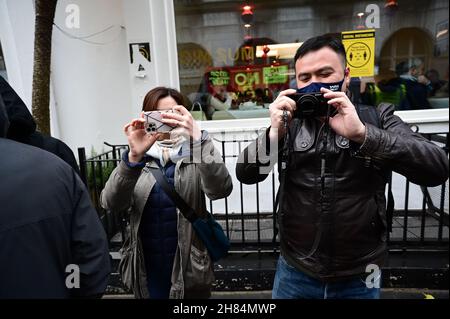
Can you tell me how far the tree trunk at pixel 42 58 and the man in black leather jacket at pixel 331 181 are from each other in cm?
310

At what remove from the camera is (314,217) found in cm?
158

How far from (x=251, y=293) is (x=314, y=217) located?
6.85 ft

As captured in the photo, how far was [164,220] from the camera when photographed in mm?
1919

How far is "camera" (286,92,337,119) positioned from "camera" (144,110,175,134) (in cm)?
67

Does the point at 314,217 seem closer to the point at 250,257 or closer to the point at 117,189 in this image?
the point at 117,189

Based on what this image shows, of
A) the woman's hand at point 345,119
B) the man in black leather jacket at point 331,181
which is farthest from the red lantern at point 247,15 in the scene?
the woman's hand at point 345,119

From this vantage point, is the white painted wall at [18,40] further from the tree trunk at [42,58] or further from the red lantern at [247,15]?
the red lantern at [247,15]

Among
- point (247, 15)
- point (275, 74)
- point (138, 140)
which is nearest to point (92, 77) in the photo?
point (247, 15)

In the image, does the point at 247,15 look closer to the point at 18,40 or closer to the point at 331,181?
the point at 18,40

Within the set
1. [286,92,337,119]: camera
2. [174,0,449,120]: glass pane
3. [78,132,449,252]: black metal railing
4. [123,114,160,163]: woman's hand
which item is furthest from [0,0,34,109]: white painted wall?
[286,92,337,119]: camera

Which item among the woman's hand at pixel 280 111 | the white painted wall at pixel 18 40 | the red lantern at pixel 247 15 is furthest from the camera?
the red lantern at pixel 247 15

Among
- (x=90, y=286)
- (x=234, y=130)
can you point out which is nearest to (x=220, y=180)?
(x=90, y=286)

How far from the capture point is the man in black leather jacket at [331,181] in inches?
59.5

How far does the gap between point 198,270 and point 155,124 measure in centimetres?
91
